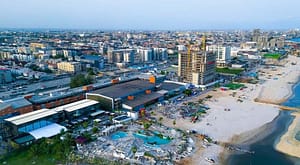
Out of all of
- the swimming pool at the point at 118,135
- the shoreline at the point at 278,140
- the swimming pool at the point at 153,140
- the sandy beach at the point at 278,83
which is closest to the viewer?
the shoreline at the point at 278,140

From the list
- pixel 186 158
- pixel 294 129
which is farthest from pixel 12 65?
pixel 294 129

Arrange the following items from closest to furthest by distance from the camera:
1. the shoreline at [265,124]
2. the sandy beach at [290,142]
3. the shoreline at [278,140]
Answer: the shoreline at [278,140]
the sandy beach at [290,142]
the shoreline at [265,124]

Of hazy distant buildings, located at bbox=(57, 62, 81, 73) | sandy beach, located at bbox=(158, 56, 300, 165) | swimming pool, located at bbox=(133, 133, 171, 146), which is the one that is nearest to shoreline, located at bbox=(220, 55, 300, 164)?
sandy beach, located at bbox=(158, 56, 300, 165)

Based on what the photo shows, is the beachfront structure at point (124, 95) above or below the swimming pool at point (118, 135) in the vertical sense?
above

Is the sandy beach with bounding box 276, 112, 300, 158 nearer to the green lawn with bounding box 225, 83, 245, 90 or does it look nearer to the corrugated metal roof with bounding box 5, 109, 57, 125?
the green lawn with bounding box 225, 83, 245, 90

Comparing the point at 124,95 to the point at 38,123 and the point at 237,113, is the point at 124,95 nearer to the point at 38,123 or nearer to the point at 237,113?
the point at 38,123

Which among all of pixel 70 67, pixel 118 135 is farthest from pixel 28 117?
pixel 70 67

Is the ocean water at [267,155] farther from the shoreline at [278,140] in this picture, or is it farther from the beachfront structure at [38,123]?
the beachfront structure at [38,123]

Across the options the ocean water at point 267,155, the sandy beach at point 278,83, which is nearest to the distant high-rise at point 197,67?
the sandy beach at point 278,83
